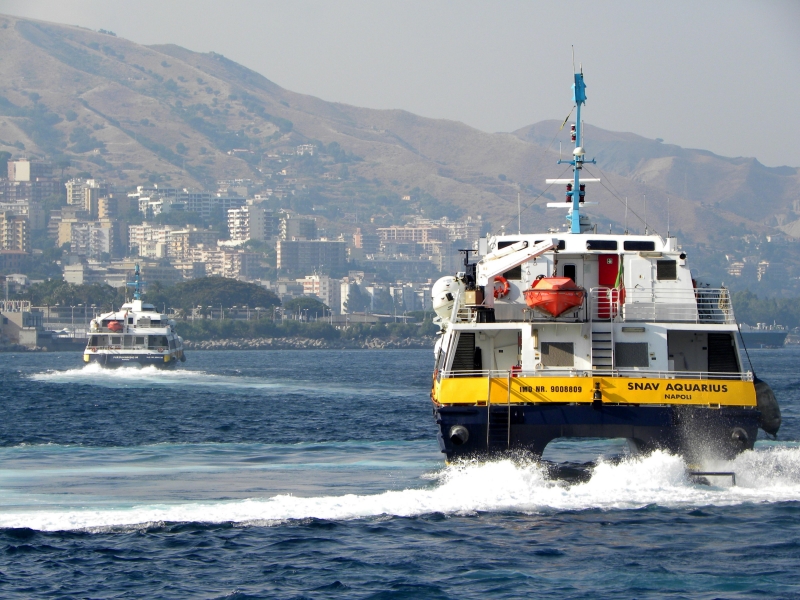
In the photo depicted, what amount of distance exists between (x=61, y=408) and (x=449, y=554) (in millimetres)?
40173

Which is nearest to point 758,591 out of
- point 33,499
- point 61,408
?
point 33,499

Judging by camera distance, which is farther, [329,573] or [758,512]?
[758,512]

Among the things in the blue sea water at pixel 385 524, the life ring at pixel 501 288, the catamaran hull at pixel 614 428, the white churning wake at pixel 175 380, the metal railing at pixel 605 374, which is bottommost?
the blue sea water at pixel 385 524

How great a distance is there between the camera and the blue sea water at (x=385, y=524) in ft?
63.4

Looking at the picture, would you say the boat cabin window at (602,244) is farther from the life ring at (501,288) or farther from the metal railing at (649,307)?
the life ring at (501,288)

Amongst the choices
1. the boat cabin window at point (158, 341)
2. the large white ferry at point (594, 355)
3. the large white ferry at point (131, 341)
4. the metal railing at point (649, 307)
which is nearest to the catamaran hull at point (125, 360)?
the large white ferry at point (131, 341)

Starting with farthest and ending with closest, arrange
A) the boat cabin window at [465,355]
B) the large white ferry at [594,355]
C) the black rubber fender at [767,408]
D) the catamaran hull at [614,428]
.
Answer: the boat cabin window at [465,355] < the black rubber fender at [767,408] < the large white ferry at [594,355] < the catamaran hull at [614,428]

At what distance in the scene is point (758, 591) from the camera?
1867cm

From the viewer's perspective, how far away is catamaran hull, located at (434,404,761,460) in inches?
1054

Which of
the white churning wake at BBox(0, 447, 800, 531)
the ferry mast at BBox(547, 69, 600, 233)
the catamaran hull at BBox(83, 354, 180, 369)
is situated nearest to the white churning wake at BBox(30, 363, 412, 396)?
the catamaran hull at BBox(83, 354, 180, 369)

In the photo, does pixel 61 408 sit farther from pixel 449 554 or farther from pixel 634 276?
pixel 449 554

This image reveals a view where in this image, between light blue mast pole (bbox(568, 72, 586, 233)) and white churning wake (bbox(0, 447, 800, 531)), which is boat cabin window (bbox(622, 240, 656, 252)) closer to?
light blue mast pole (bbox(568, 72, 586, 233))

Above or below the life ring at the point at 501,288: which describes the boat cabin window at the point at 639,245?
above

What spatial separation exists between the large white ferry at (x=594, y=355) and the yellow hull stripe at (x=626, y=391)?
0.07 ft
